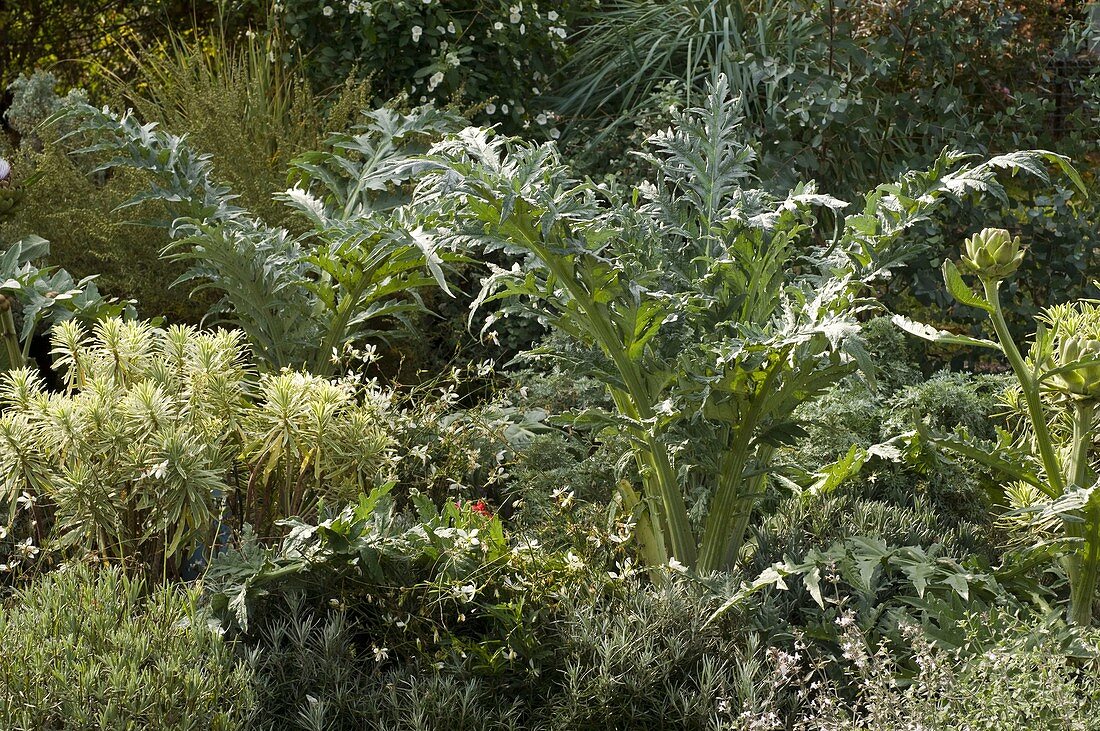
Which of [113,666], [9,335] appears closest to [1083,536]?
[113,666]

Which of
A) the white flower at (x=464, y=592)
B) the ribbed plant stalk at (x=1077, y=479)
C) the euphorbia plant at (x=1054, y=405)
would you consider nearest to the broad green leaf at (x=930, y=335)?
the euphorbia plant at (x=1054, y=405)

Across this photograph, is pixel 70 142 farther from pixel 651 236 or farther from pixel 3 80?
pixel 3 80

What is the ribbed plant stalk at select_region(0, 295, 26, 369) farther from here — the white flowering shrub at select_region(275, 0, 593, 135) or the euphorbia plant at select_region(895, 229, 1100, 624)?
the euphorbia plant at select_region(895, 229, 1100, 624)

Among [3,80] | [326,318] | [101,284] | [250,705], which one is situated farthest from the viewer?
[3,80]

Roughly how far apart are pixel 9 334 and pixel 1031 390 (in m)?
2.82

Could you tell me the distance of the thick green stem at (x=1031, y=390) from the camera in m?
2.23

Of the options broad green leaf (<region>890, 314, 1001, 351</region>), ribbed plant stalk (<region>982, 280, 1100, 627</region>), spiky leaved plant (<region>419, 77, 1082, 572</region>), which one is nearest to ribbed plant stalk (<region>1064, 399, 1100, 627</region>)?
ribbed plant stalk (<region>982, 280, 1100, 627</region>)

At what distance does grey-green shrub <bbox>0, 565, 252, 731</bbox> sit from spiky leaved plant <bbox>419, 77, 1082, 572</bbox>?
99 cm

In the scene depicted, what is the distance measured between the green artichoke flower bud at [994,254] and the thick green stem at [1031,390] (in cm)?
3

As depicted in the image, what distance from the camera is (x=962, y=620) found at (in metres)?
2.24

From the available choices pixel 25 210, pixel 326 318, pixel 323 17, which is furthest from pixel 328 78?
pixel 326 318

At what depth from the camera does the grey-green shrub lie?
5.79ft

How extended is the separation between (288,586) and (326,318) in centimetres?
152

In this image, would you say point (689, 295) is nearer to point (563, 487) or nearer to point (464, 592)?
point (563, 487)
